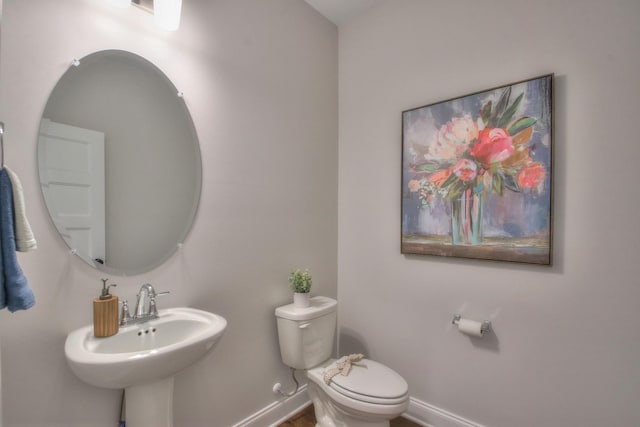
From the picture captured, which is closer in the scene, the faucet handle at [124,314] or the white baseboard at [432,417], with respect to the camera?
the faucet handle at [124,314]

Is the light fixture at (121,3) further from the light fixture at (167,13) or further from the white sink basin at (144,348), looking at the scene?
the white sink basin at (144,348)

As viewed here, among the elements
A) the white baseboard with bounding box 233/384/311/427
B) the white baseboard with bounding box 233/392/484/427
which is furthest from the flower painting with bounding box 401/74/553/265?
the white baseboard with bounding box 233/384/311/427

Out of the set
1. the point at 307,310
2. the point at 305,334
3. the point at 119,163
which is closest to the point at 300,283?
the point at 307,310

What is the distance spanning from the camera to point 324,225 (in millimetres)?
2246

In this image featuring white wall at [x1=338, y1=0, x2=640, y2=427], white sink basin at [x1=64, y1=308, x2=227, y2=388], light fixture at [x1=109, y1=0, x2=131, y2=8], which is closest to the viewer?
white sink basin at [x1=64, y1=308, x2=227, y2=388]

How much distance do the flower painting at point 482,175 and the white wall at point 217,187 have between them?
647 millimetres

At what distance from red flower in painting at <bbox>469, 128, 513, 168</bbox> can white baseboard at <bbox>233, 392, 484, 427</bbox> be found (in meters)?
1.45

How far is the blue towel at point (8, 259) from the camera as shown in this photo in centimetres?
83

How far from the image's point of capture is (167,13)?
1.28 meters

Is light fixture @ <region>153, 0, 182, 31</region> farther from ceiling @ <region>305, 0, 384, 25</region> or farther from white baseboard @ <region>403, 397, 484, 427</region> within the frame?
white baseboard @ <region>403, 397, 484, 427</region>

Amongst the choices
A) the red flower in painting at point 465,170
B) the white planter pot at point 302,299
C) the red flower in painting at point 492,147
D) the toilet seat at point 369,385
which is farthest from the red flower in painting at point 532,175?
the white planter pot at point 302,299

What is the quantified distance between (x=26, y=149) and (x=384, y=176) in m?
1.78

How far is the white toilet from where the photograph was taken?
1.46m

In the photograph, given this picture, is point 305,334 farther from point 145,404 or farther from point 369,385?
point 145,404
